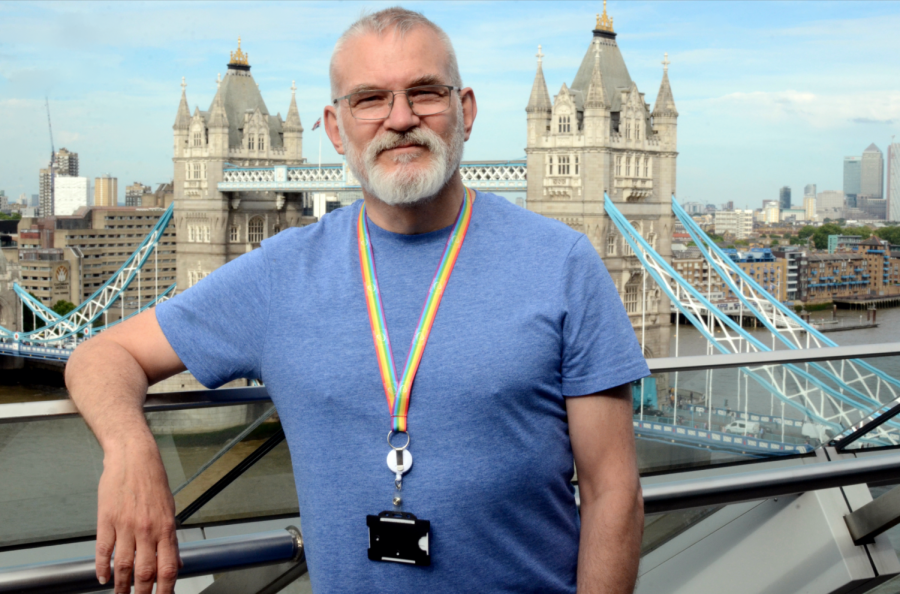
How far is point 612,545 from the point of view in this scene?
853 mm

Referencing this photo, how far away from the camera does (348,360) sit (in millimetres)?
860

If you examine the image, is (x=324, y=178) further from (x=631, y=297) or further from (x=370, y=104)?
(x=370, y=104)

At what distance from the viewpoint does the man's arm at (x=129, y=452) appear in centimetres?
81

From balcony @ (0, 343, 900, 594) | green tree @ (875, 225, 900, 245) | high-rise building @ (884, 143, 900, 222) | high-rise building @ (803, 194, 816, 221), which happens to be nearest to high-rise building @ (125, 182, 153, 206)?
green tree @ (875, 225, 900, 245)

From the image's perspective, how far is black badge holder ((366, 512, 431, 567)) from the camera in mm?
833

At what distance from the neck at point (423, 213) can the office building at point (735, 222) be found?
74.2 m

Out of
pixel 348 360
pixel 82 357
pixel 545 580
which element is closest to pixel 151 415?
pixel 82 357

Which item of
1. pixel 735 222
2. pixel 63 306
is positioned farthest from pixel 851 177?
pixel 63 306

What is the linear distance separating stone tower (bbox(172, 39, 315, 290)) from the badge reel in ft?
67.5

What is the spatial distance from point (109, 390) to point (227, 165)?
21.0m

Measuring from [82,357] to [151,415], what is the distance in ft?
0.67

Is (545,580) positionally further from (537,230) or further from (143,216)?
(143,216)

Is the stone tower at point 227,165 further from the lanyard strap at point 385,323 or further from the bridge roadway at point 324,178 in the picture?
the lanyard strap at point 385,323

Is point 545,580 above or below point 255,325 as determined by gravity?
below
